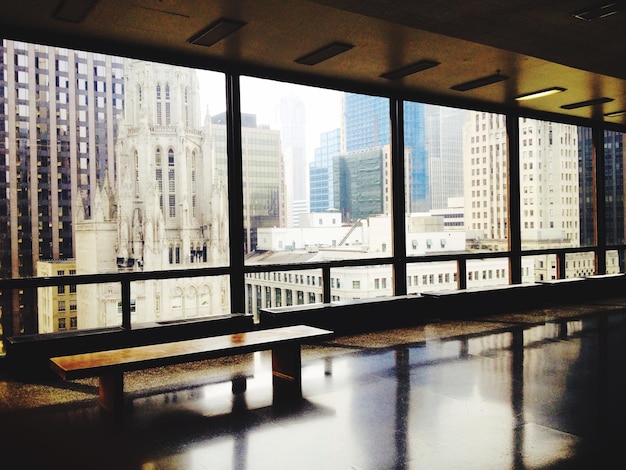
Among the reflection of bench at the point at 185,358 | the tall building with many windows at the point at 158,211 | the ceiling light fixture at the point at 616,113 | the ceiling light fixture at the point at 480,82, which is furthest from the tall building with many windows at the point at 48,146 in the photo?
the ceiling light fixture at the point at 616,113

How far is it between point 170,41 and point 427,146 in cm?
420

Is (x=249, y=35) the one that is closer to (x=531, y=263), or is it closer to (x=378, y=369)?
(x=378, y=369)

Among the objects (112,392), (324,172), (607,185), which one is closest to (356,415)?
(112,392)

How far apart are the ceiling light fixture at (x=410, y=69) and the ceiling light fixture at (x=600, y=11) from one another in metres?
1.62

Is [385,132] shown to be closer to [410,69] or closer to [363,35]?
[410,69]

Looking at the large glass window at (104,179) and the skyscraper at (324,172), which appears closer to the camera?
the large glass window at (104,179)

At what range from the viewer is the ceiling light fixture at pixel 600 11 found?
451cm

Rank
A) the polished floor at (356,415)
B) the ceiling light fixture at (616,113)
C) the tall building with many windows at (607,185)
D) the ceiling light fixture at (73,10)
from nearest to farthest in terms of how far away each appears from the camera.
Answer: the polished floor at (356,415)
the ceiling light fixture at (73,10)
the ceiling light fixture at (616,113)
the tall building with many windows at (607,185)

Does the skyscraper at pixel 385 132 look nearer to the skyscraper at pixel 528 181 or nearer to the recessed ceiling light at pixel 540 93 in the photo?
the skyscraper at pixel 528 181

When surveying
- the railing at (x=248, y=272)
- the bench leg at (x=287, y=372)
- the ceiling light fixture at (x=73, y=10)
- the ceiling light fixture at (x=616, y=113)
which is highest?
the ceiling light fixture at (x=616, y=113)

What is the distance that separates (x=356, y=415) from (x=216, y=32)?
3.48 meters

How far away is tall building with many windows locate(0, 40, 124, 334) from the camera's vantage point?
4.98 meters

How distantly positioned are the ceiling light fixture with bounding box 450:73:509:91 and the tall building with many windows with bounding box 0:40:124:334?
418cm

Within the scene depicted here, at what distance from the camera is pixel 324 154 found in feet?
23.9
